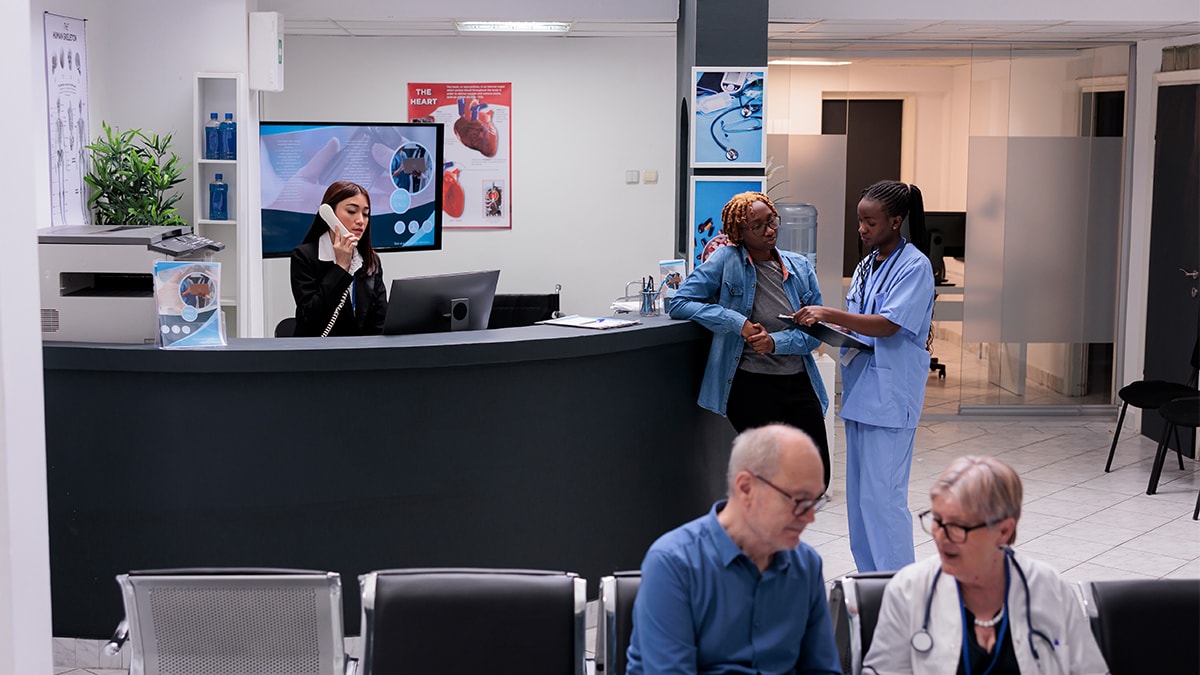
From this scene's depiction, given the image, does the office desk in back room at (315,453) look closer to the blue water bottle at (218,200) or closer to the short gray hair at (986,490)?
the short gray hair at (986,490)

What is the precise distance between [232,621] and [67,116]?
4.37 meters

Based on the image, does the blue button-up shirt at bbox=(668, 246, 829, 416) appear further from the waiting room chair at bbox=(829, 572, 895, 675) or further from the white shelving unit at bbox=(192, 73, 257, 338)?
the white shelving unit at bbox=(192, 73, 257, 338)

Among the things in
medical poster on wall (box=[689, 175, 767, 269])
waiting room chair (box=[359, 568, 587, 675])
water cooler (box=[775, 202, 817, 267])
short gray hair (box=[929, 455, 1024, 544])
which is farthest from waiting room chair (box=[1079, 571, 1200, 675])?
water cooler (box=[775, 202, 817, 267])

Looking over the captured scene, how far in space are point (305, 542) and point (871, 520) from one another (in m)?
2.08

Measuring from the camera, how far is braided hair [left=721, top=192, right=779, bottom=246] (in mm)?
4797

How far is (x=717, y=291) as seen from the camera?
16.1 feet

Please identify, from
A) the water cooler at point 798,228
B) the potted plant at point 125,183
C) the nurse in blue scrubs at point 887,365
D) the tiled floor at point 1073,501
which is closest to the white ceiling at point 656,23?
the water cooler at point 798,228

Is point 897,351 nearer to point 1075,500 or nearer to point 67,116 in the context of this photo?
point 1075,500

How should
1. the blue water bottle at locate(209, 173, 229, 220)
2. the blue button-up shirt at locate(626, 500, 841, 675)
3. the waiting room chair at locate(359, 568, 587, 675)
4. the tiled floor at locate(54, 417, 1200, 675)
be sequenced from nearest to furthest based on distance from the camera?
the blue button-up shirt at locate(626, 500, 841, 675), the waiting room chair at locate(359, 568, 587, 675), the tiled floor at locate(54, 417, 1200, 675), the blue water bottle at locate(209, 173, 229, 220)

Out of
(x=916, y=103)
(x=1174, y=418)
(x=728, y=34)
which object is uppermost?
(x=728, y=34)

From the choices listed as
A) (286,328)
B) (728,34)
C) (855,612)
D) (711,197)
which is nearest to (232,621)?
(855,612)

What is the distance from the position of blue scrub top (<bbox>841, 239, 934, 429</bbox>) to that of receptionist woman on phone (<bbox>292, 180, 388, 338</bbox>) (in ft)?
6.09

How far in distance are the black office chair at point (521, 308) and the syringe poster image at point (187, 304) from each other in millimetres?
4448

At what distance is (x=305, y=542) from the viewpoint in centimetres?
441
